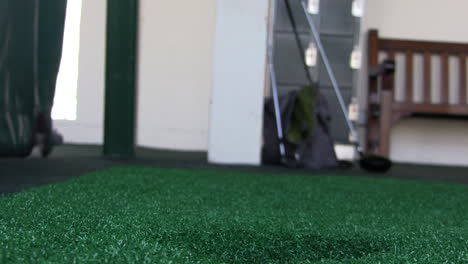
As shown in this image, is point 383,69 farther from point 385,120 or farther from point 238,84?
point 238,84

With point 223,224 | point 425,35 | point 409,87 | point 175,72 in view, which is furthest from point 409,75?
point 223,224

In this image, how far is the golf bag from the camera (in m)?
1.62

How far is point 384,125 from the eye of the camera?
293cm

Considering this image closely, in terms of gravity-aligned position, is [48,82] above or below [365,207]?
above

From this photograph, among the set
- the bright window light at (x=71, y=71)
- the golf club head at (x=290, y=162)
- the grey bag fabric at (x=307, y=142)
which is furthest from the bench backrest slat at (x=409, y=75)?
the bright window light at (x=71, y=71)

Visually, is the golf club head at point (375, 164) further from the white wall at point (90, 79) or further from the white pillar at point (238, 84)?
the white wall at point (90, 79)

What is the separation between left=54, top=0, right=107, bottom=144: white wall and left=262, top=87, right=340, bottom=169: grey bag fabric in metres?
1.66

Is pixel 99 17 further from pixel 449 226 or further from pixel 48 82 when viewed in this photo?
pixel 449 226

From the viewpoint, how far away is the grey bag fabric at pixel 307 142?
242 centimetres

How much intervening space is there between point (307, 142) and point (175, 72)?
1.58 meters

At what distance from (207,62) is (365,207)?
2666 mm

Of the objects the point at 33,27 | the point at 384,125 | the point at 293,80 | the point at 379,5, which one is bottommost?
the point at 384,125

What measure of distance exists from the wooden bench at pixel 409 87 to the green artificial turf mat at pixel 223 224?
150 cm

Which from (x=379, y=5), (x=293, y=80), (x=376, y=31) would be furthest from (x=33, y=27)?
(x=379, y=5)
